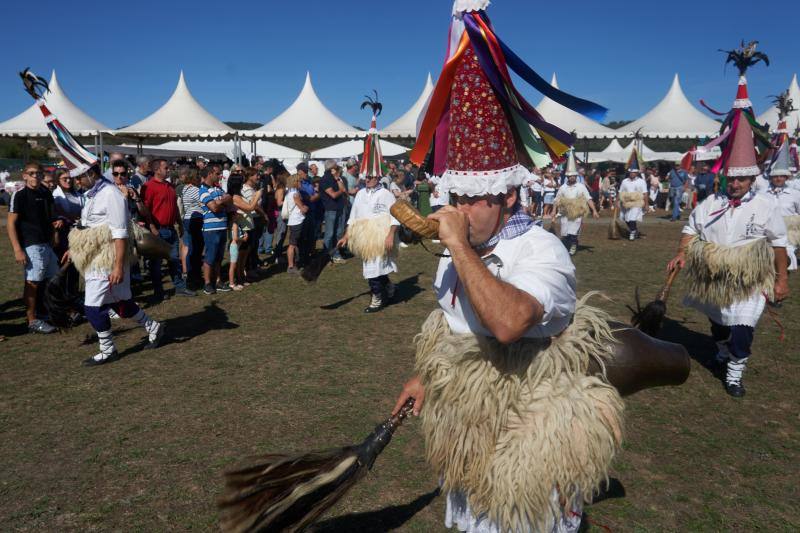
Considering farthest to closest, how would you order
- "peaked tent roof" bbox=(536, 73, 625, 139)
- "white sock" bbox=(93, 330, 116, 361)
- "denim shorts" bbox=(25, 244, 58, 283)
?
"peaked tent roof" bbox=(536, 73, 625, 139) < "denim shorts" bbox=(25, 244, 58, 283) < "white sock" bbox=(93, 330, 116, 361)

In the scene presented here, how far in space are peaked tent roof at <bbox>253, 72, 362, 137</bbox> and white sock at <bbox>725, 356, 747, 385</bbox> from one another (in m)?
20.5

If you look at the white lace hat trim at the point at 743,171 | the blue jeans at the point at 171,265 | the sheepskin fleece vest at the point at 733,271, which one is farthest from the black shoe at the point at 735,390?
the blue jeans at the point at 171,265

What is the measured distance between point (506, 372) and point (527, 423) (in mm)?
212

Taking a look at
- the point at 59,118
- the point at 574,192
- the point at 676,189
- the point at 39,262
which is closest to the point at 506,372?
the point at 39,262

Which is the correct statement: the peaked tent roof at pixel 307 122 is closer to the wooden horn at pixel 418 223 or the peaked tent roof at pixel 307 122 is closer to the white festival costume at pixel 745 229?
the white festival costume at pixel 745 229

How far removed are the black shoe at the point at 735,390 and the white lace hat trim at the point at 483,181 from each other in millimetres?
4642

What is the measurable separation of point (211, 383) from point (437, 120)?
4.36 m

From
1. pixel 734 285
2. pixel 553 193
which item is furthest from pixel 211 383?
pixel 553 193

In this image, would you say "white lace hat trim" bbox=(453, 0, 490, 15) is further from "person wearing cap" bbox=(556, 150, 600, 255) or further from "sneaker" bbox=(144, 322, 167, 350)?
"person wearing cap" bbox=(556, 150, 600, 255)

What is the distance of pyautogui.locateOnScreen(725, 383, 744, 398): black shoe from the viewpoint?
5.49m

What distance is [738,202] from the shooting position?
5.34 metres

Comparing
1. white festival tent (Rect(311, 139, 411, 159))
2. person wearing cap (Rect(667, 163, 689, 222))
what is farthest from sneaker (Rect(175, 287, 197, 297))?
white festival tent (Rect(311, 139, 411, 159))

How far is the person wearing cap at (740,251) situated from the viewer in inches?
205

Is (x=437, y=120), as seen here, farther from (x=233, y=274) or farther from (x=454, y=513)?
(x=233, y=274)
